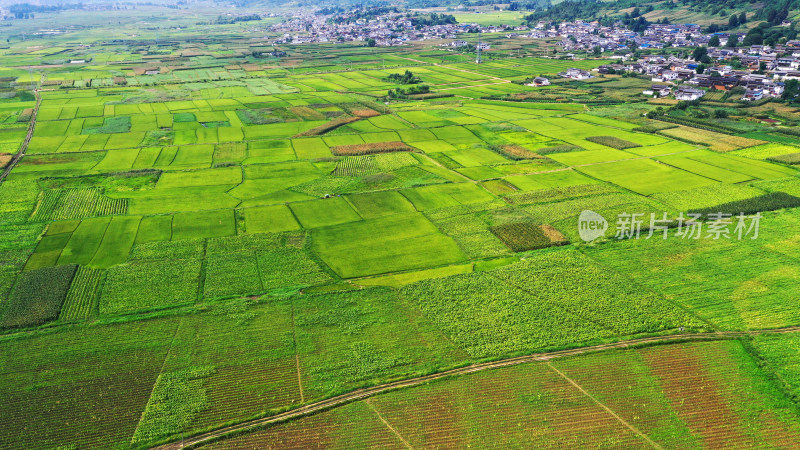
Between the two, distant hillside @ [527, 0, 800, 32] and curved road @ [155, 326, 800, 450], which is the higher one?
distant hillside @ [527, 0, 800, 32]

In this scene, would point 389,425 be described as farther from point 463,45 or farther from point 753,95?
point 463,45

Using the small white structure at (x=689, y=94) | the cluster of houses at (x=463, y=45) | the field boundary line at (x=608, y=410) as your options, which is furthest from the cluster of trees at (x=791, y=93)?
the cluster of houses at (x=463, y=45)

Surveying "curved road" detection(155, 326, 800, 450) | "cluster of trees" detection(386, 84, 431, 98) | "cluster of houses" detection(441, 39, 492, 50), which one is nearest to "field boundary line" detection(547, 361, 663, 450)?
"curved road" detection(155, 326, 800, 450)

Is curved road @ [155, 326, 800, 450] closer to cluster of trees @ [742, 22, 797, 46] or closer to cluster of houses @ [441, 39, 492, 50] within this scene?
cluster of trees @ [742, 22, 797, 46]

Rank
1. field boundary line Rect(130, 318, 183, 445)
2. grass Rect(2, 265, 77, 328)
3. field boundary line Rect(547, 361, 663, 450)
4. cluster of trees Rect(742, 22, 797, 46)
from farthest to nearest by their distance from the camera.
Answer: cluster of trees Rect(742, 22, 797, 46)
grass Rect(2, 265, 77, 328)
field boundary line Rect(130, 318, 183, 445)
field boundary line Rect(547, 361, 663, 450)

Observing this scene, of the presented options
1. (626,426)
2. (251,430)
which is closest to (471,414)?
(626,426)

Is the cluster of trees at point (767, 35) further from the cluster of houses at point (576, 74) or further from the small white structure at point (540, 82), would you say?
the small white structure at point (540, 82)

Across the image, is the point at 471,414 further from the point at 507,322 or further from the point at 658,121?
the point at 658,121
